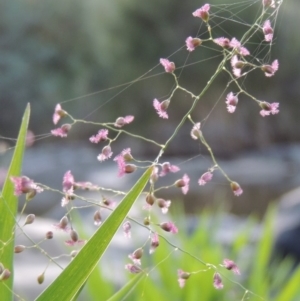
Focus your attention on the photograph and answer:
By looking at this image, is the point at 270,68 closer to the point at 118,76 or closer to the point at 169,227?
the point at 169,227

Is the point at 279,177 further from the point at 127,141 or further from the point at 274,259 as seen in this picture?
the point at 274,259

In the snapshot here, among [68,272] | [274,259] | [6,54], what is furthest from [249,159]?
[68,272]

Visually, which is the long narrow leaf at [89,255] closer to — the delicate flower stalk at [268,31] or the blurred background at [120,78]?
the delicate flower stalk at [268,31]

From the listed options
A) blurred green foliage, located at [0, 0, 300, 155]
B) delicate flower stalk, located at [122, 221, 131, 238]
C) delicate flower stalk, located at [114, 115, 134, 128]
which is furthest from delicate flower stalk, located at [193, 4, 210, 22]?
blurred green foliage, located at [0, 0, 300, 155]

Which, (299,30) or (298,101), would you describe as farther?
(298,101)

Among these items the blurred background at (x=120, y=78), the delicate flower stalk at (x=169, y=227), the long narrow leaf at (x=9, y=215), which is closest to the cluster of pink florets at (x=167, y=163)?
the delicate flower stalk at (x=169, y=227)

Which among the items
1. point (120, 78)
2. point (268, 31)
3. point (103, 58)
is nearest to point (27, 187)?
point (268, 31)
